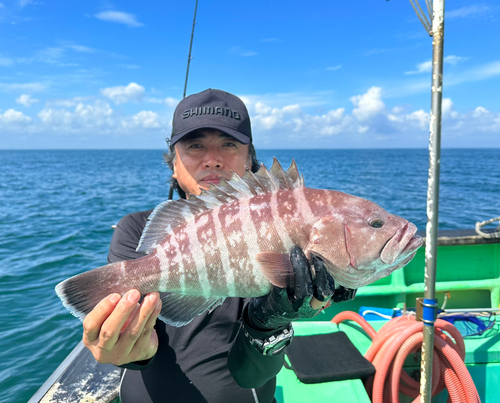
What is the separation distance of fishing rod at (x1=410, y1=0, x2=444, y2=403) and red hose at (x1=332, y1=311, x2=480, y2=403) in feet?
0.84

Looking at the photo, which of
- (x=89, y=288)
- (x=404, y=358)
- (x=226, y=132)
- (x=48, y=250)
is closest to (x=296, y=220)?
(x=226, y=132)

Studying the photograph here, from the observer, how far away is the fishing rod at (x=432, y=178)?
2361mm

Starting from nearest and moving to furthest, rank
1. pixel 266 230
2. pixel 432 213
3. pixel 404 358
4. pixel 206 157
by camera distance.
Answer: pixel 266 230 < pixel 206 157 < pixel 432 213 < pixel 404 358

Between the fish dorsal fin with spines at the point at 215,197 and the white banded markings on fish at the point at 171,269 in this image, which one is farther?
the fish dorsal fin with spines at the point at 215,197

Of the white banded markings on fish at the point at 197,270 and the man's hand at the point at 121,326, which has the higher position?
the white banded markings on fish at the point at 197,270

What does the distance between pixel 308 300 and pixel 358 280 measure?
265 mm

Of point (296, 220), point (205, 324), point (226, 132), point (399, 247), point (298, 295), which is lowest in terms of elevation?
point (205, 324)

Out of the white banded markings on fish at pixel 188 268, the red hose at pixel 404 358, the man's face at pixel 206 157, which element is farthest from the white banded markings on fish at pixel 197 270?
the red hose at pixel 404 358

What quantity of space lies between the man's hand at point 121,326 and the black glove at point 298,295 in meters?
0.54

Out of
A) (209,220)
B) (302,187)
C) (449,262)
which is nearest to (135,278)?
(209,220)

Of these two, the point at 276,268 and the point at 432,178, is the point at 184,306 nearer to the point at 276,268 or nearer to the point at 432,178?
the point at 276,268

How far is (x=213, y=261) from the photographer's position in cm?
163

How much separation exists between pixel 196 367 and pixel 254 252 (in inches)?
40.9

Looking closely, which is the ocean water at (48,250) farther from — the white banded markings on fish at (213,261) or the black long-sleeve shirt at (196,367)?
the white banded markings on fish at (213,261)
